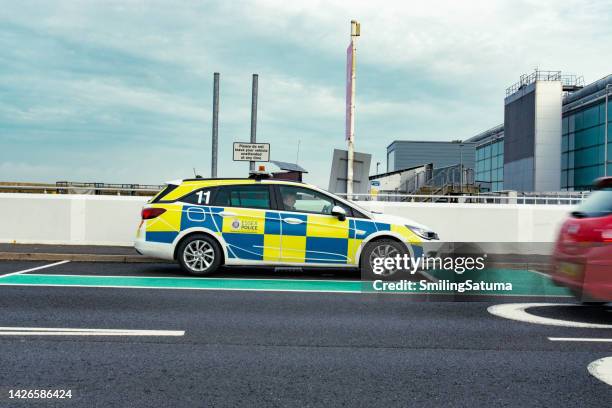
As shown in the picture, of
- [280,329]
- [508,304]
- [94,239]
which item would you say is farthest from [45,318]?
[94,239]

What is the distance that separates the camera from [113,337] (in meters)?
5.48

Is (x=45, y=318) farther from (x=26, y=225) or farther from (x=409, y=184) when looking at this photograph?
(x=409, y=184)

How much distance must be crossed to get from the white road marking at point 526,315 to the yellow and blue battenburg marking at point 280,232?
2.17m

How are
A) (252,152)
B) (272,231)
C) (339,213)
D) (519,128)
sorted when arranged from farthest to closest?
(519,128) → (252,152) → (272,231) → (339,213)

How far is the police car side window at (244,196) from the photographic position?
32.0ft

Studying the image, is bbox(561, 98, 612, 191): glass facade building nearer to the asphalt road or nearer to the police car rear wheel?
the police car rear wheel

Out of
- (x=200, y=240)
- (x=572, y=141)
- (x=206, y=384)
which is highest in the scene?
(x=572, y=141)

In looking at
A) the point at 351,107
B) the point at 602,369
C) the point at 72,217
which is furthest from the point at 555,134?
the point at 602,369

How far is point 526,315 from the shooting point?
6.96 meters

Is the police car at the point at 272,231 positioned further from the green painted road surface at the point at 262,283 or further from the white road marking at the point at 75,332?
the white road marking at the point at 75,332

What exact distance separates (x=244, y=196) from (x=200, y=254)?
1.17m

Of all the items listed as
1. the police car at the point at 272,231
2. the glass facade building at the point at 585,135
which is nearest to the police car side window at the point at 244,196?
the police car at the point at 272,231

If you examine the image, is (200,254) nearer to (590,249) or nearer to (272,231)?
(272,231)

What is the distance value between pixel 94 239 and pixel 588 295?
1158 centimetres
